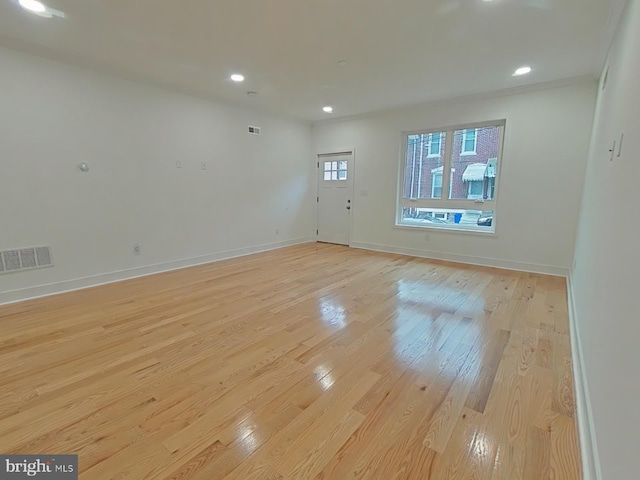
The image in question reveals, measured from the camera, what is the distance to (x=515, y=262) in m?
4.58

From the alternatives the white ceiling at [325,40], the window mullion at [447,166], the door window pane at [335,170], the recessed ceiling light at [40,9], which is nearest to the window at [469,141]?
the window mullion at [447,166]

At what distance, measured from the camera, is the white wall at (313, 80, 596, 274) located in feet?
13.3

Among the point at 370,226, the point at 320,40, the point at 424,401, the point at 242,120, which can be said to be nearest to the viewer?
the point at 424,401

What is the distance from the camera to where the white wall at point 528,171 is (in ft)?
13.3

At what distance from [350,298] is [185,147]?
131 inches

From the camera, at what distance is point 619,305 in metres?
1.22

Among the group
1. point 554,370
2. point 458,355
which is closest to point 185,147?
point 458,355

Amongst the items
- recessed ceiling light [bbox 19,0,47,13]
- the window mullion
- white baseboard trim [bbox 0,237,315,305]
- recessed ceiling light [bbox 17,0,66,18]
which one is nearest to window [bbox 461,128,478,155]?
the window mullion

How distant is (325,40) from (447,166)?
3.14 meters

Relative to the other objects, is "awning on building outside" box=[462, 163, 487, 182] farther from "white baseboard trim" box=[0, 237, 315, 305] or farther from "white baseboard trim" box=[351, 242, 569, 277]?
"white baseboard trim" box=[0, 237, 315, 305]

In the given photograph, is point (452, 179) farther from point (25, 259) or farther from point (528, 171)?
point (25, 259)

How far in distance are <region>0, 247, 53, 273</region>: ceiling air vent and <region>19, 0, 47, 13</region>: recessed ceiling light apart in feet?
7.49

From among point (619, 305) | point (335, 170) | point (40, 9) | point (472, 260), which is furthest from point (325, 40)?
point (472, 260)

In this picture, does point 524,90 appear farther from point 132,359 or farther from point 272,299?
point 132,359
